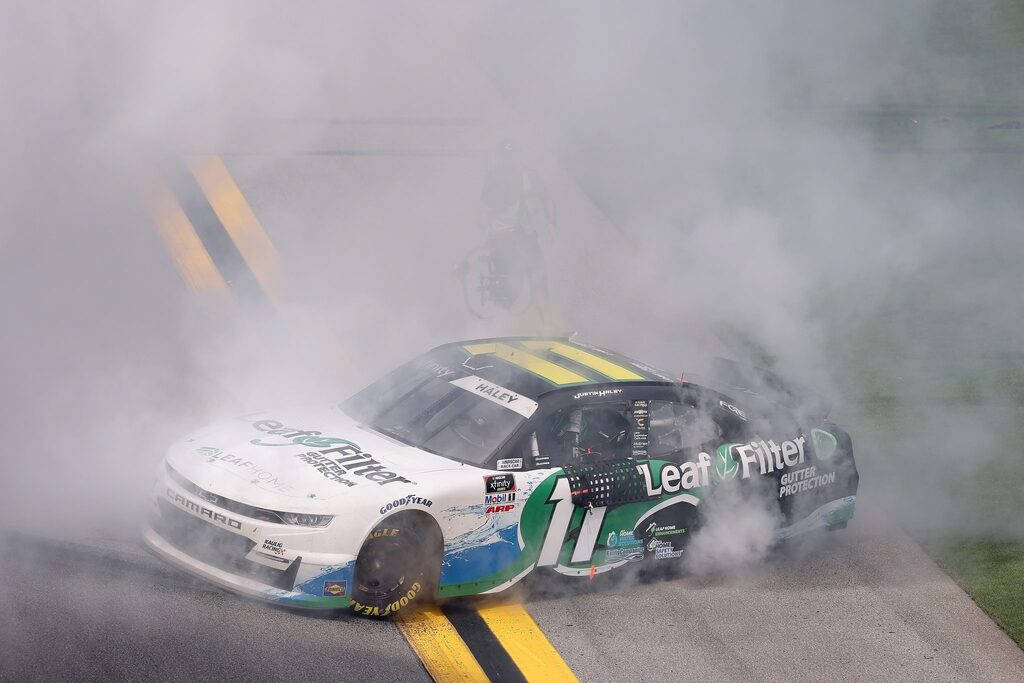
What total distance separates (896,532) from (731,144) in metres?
4.58

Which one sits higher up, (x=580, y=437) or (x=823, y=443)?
(x=580, y=437)

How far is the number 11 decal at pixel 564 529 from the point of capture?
5.38 meters

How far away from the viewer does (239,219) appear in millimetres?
8969

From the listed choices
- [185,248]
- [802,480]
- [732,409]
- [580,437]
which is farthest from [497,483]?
[185,248]

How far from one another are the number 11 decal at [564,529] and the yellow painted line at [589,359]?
78 centimetres

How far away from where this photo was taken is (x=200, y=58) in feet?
24.7

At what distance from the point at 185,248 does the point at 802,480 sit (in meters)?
4.62

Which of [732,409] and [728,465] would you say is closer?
[728,465]

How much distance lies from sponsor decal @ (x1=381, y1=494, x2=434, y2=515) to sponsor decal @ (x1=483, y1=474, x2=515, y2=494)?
30 cm

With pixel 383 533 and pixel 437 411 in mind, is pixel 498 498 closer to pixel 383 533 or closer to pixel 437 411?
pixel 383 533

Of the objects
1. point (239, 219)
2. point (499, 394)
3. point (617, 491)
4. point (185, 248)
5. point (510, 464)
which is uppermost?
point (239, 219)

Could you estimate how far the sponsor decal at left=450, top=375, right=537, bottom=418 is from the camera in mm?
5652

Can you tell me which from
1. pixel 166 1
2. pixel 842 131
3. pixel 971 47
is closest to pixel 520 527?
pixel 166 1

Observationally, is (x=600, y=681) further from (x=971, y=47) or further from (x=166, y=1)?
(x=971, y=47)
